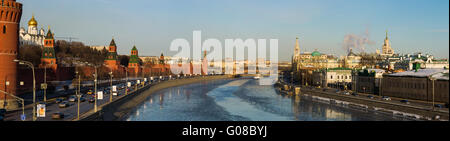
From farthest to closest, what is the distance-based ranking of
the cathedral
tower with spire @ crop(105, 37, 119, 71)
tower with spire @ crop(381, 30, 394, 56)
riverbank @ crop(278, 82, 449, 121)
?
1. tower with spire @ crop(381, 30, 394, 56)
2. the cathedral
3. tower with spire @ crop(105, 37, 119, 71)
4. riverbank @ crop(278, 82, 449, 121)

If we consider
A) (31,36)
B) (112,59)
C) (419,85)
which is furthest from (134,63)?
(419,85)

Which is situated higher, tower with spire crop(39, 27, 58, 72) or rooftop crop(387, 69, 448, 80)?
tower with spire crop(39, 27, 58, 72)

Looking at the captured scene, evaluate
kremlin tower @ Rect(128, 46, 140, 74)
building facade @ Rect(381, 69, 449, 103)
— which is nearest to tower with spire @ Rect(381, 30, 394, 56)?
kremlin tower @ Rect(128, 46, 140, 74)

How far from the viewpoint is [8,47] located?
40.7 metres

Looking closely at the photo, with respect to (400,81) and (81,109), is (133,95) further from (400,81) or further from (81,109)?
(400,81)

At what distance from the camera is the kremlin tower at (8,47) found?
39188mm

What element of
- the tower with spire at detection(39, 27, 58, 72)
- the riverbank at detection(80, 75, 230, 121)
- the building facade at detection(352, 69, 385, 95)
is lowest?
the riverbank at detection(80, 75, 230, 121)

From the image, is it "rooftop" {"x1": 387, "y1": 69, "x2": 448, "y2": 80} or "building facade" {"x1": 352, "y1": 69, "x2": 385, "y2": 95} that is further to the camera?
"building facade" {"x1": 352, "y1": 69, "x2": 385, "y2": 95}

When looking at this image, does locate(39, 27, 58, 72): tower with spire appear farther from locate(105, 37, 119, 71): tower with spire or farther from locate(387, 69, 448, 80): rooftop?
locate(387, 69, 448, 80): rooftop

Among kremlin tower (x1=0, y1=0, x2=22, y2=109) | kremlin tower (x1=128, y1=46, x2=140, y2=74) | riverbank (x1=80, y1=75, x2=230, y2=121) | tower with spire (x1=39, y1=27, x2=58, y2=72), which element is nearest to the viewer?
riverbank (x1=80, y1=75, x2=230, y2=121)

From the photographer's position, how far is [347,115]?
47.0 metres

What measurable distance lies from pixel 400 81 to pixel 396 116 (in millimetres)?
10086

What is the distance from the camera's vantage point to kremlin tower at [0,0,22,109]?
3919cm
